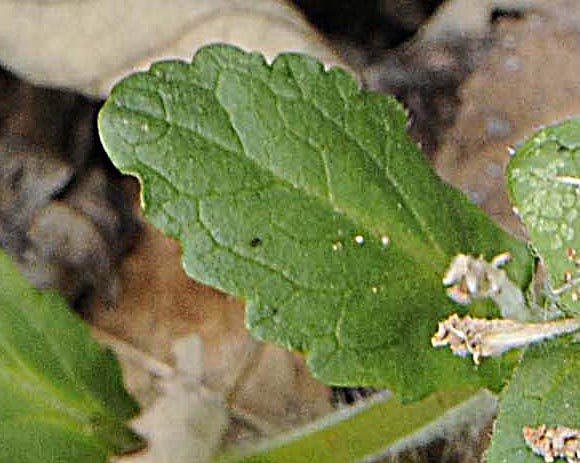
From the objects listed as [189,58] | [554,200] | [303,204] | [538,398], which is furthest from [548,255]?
[189,58]

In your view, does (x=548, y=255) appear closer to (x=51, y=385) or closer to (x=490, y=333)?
(x=490, y=333)

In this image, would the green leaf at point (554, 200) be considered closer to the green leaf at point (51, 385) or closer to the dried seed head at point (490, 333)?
the dried seed head at point (490, 333)

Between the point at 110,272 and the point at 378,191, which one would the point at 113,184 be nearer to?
the point at 110,272

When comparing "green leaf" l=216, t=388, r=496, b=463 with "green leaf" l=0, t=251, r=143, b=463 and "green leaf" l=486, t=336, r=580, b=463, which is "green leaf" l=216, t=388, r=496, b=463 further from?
"green leaf" l=486, t=336, r=580, b=463

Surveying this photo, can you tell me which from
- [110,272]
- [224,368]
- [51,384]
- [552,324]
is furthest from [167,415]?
[552,324]

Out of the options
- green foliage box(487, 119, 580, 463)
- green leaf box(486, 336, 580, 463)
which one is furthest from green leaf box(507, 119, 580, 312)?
green leaf box(486, 336, 580, 463)
